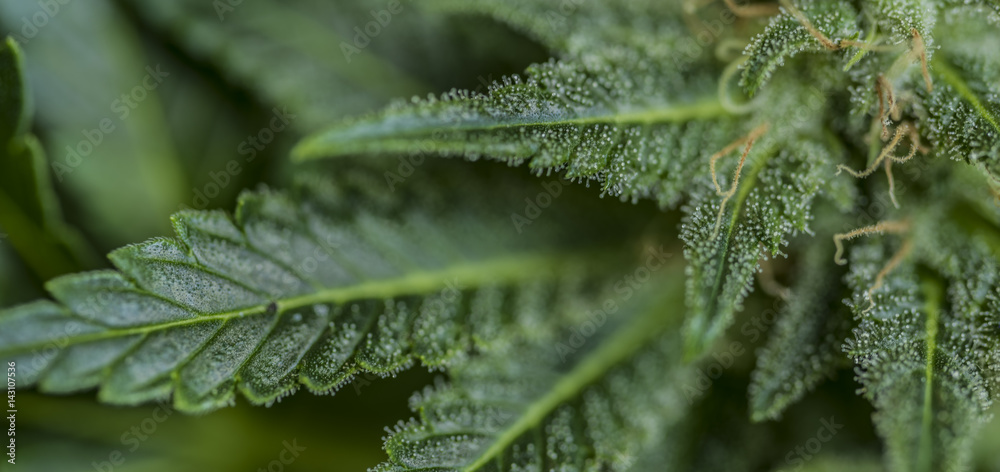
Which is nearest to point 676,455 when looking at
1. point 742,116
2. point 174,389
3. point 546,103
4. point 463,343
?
point 463,343

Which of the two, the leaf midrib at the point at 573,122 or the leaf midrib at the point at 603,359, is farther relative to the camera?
the leaf midrib at the point at 603,359

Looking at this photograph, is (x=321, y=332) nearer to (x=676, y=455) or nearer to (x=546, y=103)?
(x=546, y=103)

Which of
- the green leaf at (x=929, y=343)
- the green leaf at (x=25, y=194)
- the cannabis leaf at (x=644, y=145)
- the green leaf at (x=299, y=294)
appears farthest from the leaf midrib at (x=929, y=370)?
the green leaf at (x=25, y=194)

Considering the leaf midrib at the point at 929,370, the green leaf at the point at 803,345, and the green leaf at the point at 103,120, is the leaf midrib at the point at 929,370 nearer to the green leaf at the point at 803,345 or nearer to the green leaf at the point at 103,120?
the green leaf at the point at 803,345

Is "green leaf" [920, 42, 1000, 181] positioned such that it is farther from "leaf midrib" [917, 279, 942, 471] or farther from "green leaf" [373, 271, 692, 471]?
"green leaf" [373, 271, 692, 471]

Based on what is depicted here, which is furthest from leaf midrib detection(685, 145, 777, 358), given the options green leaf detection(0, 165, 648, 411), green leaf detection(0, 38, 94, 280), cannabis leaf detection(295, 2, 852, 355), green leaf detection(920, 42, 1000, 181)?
green leaf detection(0, 38, 94, 280)

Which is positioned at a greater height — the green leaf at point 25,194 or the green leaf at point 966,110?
the green leaf at point 966,110

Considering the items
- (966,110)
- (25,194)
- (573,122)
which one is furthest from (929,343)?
(25,194)
